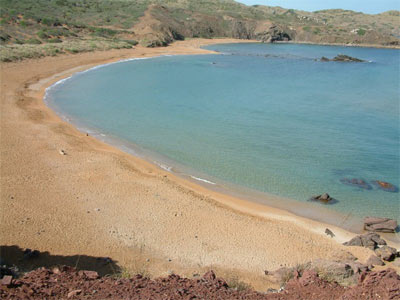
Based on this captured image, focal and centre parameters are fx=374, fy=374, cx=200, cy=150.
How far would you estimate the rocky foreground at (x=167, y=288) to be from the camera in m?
6.50

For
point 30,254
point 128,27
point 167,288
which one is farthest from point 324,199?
point 128,27

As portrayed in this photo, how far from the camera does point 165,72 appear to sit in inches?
1646

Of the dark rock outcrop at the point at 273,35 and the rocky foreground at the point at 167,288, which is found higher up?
the dark rock outcrop at the point at 273,35

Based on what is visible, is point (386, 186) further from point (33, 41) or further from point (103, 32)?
point (103, 32)

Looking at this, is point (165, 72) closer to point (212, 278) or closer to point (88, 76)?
point (88, 76)

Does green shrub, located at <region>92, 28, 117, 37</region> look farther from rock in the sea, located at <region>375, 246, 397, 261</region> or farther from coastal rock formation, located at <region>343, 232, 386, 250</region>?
rock in the sea, located at <region>375, 246, 397, 261</region>

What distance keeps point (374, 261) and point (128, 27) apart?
7047 centimetres

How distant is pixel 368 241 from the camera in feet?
36.9

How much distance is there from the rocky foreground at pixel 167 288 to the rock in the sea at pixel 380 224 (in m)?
5.63

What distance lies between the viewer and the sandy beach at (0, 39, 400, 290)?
395 inches

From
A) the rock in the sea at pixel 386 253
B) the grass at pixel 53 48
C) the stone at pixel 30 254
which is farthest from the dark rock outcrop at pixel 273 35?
the stone at pixel 30 254

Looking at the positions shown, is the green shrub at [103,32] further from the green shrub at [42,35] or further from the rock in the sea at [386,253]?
the rock in the sea at [386,253]

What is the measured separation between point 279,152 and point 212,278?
469 inches

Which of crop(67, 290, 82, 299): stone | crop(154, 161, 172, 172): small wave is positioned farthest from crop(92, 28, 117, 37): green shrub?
crop(67, 290, 82, 299): stone
